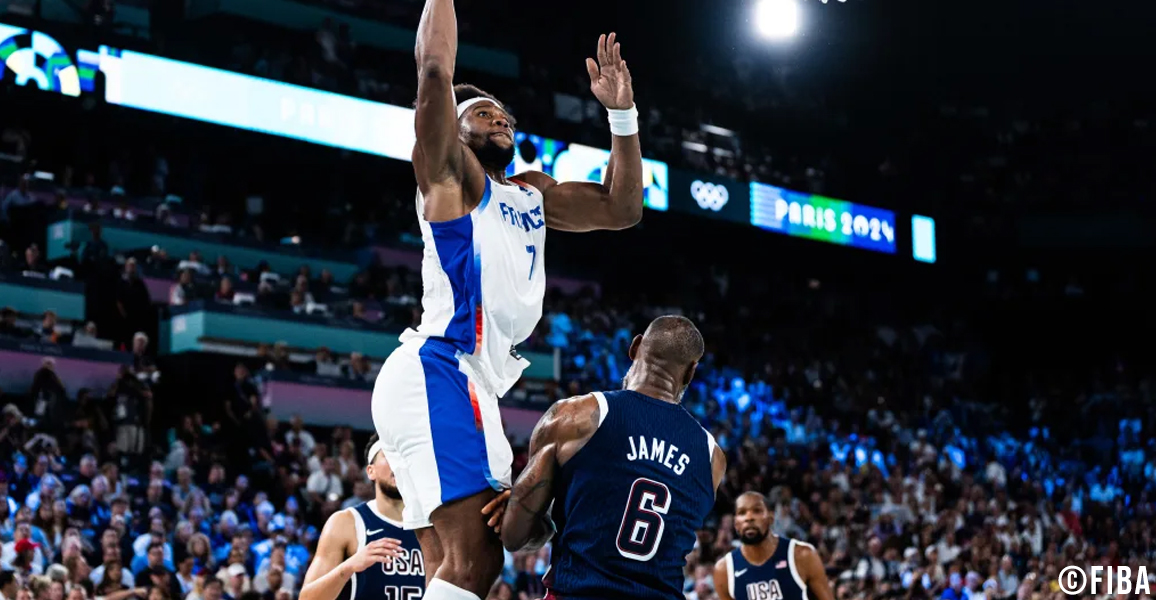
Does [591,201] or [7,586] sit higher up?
A: [591,201]

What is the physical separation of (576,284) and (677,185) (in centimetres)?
295

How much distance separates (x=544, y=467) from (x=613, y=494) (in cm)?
26

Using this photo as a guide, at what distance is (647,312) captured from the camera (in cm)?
2808

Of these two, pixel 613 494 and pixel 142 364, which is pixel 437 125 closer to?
pixel 613 494

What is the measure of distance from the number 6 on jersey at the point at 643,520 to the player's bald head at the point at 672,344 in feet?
1.57

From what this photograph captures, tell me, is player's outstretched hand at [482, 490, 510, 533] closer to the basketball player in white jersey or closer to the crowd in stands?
the basketball player in white jersey

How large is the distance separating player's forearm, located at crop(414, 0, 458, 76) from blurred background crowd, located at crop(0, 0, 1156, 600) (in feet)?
24.5

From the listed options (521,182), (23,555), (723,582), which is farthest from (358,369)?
(521,182)

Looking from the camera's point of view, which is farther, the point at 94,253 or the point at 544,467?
the point at 94,253

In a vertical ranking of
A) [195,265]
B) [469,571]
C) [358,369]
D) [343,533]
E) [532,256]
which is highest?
[195,265]

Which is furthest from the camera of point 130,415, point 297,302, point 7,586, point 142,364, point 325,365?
point 297,302

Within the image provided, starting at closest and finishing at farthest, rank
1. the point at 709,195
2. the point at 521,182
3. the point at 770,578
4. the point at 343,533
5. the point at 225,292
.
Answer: the point at 521,182, the point at 343,533, the point at 770,578, the point at 225,292, the point at 709,195

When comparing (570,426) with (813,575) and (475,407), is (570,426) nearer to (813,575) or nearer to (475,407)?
(475,407)

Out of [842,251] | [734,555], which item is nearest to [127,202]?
A: [734,555]
